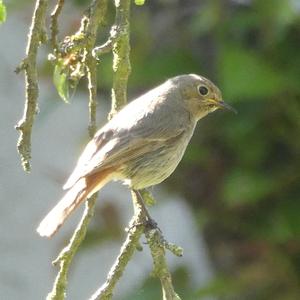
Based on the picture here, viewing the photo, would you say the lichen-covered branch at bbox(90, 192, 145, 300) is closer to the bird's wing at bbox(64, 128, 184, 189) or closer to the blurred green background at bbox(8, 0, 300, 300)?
the bird's wing at bbox(64, 128, 184, 189)

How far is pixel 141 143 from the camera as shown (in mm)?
4238

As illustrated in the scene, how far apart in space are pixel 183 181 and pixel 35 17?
10.7 feet

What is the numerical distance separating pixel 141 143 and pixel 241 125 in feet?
5.04

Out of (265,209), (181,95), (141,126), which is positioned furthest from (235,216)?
(141,126)

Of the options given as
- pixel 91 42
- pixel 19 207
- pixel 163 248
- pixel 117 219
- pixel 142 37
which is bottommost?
pixel 163 248

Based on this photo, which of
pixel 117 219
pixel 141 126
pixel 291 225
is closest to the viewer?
pixel 141 126

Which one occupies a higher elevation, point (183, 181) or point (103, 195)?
point (103, 195)

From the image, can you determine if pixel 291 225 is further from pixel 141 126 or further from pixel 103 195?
pixel 103 195

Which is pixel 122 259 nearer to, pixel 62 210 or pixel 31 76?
pixel 62 210

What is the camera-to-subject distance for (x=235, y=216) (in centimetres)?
609

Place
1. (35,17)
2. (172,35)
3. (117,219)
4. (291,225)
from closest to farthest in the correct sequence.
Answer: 1. (35,17)
2. (291,225)
3. (172,35)
4. (117,219)

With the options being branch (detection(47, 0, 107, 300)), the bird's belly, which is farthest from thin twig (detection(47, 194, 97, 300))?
the bird's belly

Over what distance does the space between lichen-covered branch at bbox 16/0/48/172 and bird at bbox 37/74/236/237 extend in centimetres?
36

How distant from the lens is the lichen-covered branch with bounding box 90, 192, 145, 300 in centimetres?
317
